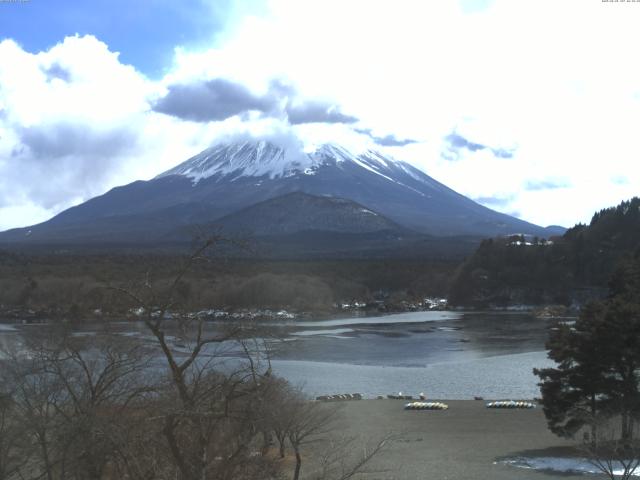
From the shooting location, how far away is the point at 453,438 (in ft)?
65.5

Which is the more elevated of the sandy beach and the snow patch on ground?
the snow patch on ground

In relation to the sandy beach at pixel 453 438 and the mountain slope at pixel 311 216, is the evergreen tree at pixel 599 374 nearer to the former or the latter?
the sandy beach at pixel 453 438

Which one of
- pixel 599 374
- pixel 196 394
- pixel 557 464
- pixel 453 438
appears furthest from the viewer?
pixel 453 438

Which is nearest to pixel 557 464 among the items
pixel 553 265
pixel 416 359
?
pixel 416 359

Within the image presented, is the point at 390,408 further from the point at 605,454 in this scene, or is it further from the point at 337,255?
the point at 337,255

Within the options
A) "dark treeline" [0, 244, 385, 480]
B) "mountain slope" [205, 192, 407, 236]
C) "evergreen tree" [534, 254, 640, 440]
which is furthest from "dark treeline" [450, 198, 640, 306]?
"dark treeline" [0, 244, 385, 480]

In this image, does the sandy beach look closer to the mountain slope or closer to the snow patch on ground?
the snow patch on ground

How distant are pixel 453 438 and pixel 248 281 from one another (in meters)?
39.7

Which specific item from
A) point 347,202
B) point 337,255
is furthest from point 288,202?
point 337,255

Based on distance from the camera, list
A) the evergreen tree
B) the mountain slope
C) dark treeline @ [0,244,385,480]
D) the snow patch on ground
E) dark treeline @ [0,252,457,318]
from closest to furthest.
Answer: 1. dark treeline @ [0,244,385,480]
2. the snow patch on ground
3. the evergreen tree
4. dark treeline @ [0,252,457,318]
5. the mountain slope

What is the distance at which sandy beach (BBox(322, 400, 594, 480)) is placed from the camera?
1555 cm

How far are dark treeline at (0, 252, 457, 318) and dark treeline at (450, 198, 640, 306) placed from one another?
Answer: 1008cm

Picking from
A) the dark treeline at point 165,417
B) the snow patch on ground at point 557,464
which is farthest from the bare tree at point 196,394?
the snow patch on ground at point 557,464

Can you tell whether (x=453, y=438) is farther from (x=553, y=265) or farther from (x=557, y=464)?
(x=553, y=265)
